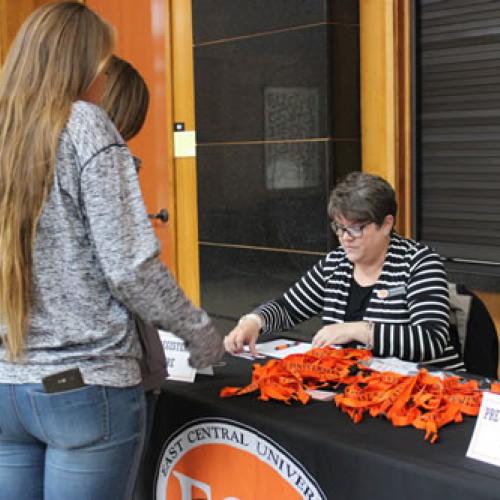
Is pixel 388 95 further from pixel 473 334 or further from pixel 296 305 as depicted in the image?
pixel 473 334

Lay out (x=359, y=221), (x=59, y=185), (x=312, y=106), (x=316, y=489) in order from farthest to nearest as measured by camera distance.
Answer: (x=312, y=106) → (x=359, y=221) → (x=316, y=489) → (x=59, y=185)

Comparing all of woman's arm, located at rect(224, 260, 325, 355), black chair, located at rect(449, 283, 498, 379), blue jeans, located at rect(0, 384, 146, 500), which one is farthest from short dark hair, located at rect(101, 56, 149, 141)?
black chair, located at rect(449, 283, 498, 379)

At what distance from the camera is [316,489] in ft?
5.06

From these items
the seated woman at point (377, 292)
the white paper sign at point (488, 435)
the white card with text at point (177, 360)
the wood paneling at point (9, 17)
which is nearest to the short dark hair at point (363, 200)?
the seated woman at point (377, 292)

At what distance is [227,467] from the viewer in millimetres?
1687

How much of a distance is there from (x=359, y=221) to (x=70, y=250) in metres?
1.09

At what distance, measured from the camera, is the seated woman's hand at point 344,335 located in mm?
2115

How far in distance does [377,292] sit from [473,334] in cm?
28

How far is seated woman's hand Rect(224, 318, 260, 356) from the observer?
86.9 inches

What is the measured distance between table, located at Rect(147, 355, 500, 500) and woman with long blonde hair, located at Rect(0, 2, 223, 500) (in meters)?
0.36

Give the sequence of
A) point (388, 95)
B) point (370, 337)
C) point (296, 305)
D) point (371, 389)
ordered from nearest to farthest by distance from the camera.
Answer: point (371, 389) < point (370, 337) < point (296, 305) < point (388, 95)

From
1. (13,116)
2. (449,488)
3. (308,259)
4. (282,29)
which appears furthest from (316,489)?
(282,29)

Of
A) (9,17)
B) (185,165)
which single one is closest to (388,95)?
(185,165)

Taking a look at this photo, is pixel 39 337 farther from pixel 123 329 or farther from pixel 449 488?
pixel 449 488
